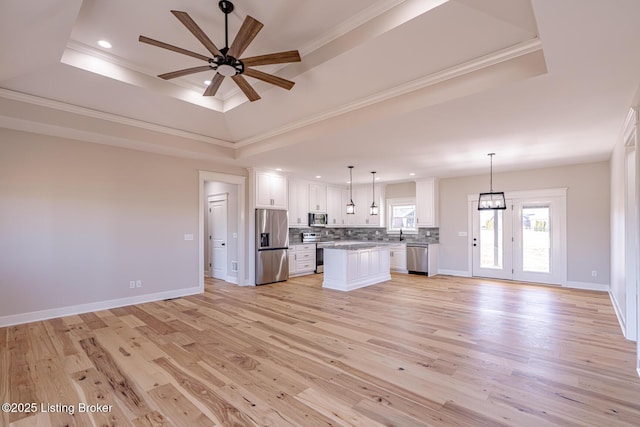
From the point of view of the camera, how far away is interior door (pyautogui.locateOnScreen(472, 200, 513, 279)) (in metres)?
7.32

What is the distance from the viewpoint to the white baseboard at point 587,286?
20.1 feet

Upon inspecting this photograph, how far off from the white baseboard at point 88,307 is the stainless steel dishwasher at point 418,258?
5438 millimetres

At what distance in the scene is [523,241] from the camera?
7141 mm

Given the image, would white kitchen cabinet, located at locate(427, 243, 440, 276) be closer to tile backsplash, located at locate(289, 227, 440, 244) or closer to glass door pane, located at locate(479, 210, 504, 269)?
tile backsplash, located at locate(289, 227, 440, 244)

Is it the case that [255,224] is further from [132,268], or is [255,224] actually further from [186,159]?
[132,268]

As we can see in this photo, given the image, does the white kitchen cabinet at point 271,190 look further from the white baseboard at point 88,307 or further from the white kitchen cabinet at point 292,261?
the white baseboard at point 88,307

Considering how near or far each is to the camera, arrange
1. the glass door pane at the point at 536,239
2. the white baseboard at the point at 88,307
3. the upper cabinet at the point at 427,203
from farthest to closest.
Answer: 1. the upper cabinet at the point at 427,203
2. the glass door pane at the point at 536,239
3. the white baseboard at the point at 88,307

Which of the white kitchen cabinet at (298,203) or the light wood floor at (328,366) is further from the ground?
the white kitchen cabinet at (298,203)

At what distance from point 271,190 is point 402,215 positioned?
13.8 ft

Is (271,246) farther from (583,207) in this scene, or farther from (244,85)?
(583,207)

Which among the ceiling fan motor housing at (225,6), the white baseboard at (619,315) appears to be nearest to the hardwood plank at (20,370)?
the ceiling fan motor housing at (225,6)

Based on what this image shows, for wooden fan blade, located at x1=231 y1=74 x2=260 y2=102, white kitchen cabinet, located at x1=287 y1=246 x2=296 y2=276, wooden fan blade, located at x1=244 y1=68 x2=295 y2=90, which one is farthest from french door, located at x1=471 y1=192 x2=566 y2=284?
wooden fan blade, located at x1=231 y1=74 x2=260 y2=102

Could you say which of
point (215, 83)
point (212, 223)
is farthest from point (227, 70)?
point (212, 223)

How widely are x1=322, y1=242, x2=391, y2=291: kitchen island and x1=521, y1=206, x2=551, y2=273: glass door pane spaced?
3484 mm
